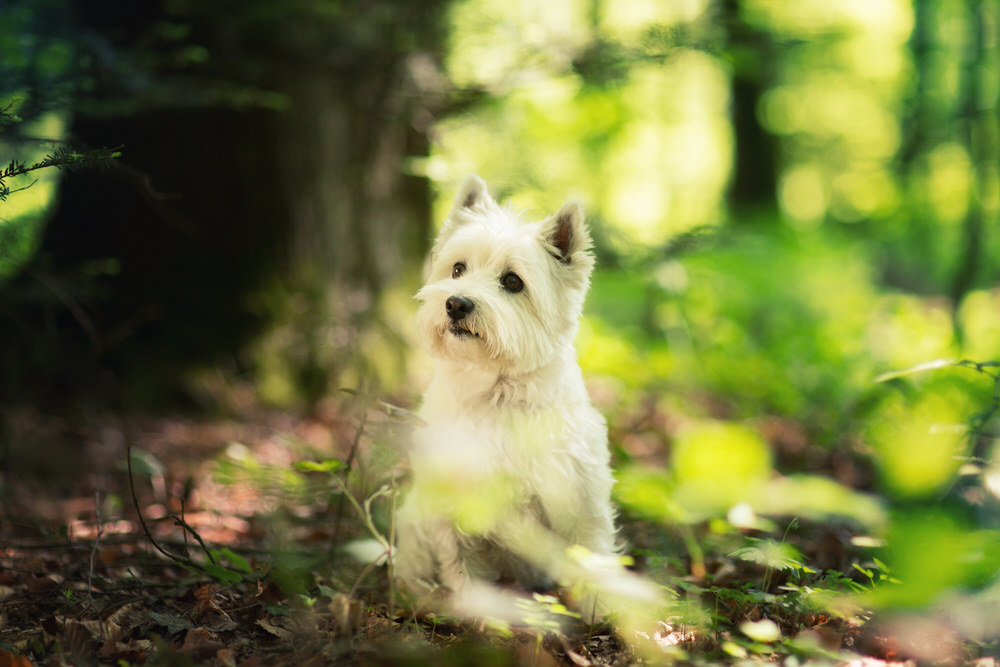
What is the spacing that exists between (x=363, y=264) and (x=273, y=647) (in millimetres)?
4534

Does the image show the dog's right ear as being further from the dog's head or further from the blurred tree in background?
the blurred tree in background

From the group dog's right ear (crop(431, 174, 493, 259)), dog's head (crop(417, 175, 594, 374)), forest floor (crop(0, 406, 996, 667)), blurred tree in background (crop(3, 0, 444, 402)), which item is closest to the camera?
forest floor (crop(0, 406, 996, 667))

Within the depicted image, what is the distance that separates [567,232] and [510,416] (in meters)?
1.03

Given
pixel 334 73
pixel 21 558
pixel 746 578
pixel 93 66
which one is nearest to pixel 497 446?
pixel 746 578

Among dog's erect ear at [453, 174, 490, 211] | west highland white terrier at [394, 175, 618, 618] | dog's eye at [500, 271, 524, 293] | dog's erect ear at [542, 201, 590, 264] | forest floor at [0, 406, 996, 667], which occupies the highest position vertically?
dog's erect ear at [453, 174, 490, 211]

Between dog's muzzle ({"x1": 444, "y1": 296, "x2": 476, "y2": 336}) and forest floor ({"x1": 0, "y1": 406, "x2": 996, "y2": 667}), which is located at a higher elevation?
dog's muzzle ({"x1": 444, "y1": 296, "x2": 476, "y2": 336})

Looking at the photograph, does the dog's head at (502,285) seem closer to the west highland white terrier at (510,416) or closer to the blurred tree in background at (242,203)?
the west highland white terrier at (510,416)

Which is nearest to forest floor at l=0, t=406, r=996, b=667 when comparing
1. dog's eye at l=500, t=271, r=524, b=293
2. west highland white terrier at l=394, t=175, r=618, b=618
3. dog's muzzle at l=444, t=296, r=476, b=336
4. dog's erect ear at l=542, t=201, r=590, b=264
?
west highland white terrier at l=394, t=175, r=618, b=618

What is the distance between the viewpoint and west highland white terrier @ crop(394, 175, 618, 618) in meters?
2.99

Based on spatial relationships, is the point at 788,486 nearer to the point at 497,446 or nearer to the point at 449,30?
the point at 497,446

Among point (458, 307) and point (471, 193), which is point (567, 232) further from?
point (458, 307)

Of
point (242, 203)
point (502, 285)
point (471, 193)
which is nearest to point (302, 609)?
point (502, 285)

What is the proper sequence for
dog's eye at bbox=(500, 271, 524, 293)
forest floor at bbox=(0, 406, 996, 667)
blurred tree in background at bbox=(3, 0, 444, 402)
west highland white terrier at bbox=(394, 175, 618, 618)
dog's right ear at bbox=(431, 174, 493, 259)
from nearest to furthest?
forest floor at bbox=(0, 406, 996, 667)
west highland white terrier at bbox=(394, 175, 618, 618)
dog's eye at bbox=(500, 271, 524, 293)
dog's right ear at bbox=(431, 174, 493, 259)
blurred tree in background at bbox=(3, 0, 444, 402)

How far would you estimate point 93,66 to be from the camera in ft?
12.5
